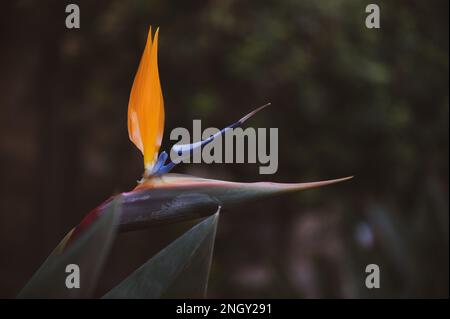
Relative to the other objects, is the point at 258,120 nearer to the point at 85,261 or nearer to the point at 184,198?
the point at 184,198

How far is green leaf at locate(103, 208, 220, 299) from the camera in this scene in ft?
1.62

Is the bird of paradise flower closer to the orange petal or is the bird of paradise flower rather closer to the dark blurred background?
the orange petal

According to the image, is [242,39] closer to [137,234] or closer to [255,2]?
[255,2]

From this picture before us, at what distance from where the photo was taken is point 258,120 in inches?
73.4

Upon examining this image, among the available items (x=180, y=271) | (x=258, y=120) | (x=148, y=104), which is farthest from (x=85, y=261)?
(x=258, y=120)

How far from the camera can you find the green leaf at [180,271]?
0.50m

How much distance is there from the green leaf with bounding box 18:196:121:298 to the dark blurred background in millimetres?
1037

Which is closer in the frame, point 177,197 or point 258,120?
point 177,197

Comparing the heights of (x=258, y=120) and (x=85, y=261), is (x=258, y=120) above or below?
above

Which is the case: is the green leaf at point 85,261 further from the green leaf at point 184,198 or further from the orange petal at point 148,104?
the orange petal at point 148,104

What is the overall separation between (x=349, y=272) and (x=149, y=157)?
0.98 m

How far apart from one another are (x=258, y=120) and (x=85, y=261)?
57.7 inches
